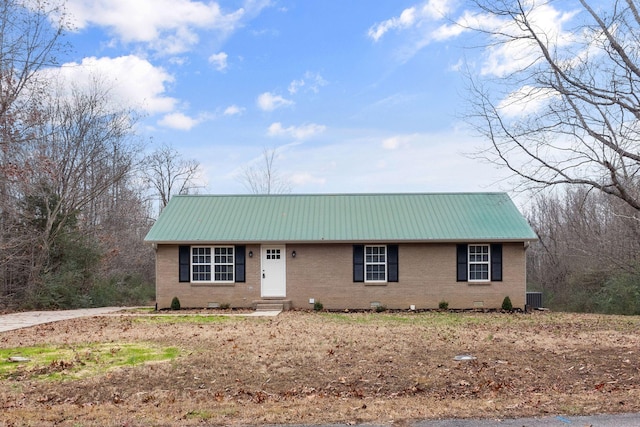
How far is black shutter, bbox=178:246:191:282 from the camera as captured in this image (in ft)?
63.9

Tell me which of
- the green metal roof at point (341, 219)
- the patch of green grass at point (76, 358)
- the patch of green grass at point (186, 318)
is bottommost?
the patch of green grass at point (186, 318)

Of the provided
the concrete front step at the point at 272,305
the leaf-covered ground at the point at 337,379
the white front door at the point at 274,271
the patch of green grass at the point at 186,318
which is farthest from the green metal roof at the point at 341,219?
the leaf-covered ground at the point at 337,379

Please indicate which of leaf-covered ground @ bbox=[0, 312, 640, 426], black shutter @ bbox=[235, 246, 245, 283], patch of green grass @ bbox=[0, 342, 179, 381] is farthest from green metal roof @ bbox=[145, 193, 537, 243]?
patch of green grass @ bbox=[0, 342, 179, 381]

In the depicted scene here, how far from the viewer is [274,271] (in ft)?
63.8

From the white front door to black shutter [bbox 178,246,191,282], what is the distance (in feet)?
8.76

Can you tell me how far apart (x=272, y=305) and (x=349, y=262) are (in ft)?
10.1

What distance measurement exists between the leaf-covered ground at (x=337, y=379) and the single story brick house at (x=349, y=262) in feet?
19.4

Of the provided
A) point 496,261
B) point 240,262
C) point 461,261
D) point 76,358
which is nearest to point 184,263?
point 240,262

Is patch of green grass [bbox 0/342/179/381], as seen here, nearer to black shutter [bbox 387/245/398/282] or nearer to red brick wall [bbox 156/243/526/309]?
red brick wall [bbox 156/243/526/309]

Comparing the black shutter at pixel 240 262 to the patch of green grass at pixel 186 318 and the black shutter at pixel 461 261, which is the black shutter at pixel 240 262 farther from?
the black shutter at pixel 461 261

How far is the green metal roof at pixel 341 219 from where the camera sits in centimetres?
1905

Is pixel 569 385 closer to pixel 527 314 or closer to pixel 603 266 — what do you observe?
pixel 527 314

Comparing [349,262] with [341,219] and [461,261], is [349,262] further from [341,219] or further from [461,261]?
[461,261]

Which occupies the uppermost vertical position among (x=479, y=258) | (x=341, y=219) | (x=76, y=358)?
(x=341, y=219)
